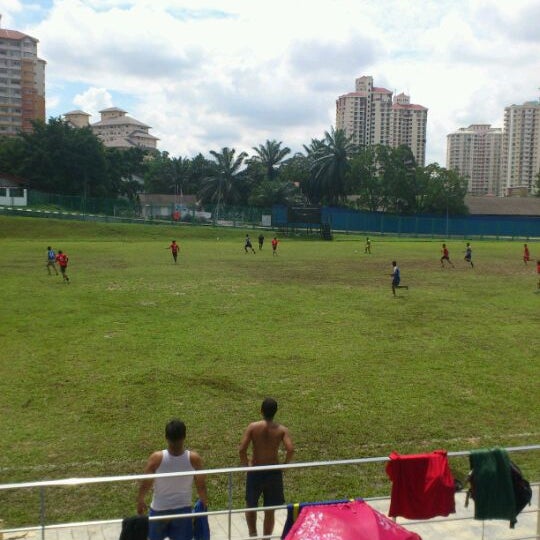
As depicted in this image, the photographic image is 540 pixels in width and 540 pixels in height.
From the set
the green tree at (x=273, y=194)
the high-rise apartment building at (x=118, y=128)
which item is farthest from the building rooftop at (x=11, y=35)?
the green tree at (x=273, y=194)

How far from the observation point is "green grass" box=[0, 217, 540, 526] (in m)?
8.39

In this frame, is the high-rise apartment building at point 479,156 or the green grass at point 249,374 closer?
the green grass at point 249,374

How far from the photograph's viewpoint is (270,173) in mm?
89938

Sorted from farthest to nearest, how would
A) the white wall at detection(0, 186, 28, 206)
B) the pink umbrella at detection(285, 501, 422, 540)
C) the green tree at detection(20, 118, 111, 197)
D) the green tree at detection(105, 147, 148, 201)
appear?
1. the green tree at detection(105, 147, 148, 201)
2. the green tree at detection(20, 118, 111, 197)
3. the white wall at detection(0, 186, 28, 206)
4. the pink umbrella at detection(285, 501, 422, 540)

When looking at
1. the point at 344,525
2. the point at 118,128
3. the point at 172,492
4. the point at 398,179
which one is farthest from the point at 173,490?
the point at 118,128

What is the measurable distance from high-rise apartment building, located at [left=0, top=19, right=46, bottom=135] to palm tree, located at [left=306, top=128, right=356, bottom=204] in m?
71.3

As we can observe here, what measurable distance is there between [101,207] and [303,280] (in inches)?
1943

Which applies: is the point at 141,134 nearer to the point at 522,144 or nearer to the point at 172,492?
the point at 522,144

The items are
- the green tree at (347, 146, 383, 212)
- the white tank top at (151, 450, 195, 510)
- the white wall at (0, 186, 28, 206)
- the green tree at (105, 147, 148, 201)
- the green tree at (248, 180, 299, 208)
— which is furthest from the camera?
the green tree at (105, 147, 148, 201)

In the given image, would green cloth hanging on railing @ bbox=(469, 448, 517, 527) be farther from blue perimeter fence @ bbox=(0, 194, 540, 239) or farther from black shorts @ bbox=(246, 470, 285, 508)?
blue perimeter fence @ bbox=(0, 194, 540, 239)

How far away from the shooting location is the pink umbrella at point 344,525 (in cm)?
413

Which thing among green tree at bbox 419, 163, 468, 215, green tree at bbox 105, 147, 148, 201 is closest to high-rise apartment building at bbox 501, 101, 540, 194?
green tree at bbox 419, 163, 468, 215

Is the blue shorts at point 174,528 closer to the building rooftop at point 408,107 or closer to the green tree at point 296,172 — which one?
the green tree at point 296,172

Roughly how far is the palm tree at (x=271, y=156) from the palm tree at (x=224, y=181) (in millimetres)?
3280
